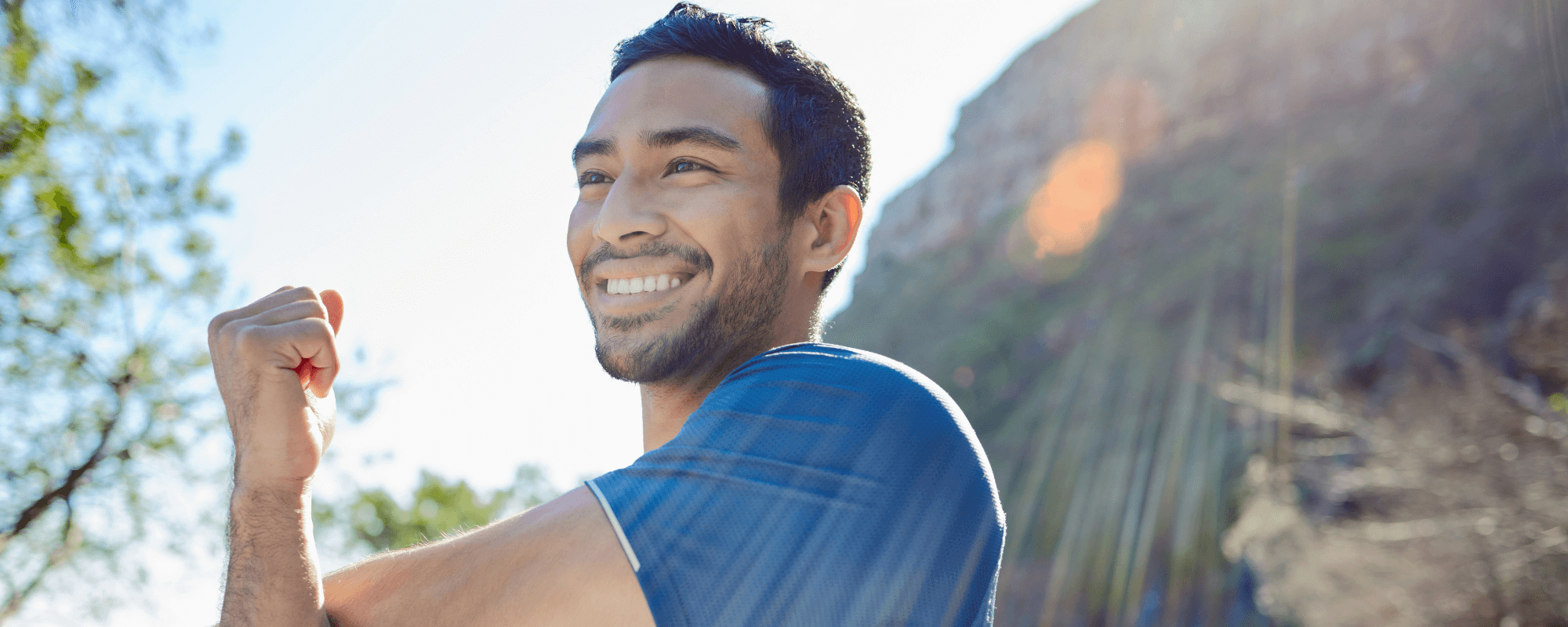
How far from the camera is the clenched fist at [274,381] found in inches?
45.2

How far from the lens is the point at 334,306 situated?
57.0 inches

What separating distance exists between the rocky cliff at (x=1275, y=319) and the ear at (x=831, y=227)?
89 centimetres

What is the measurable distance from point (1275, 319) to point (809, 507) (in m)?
31.7

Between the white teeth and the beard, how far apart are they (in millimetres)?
51

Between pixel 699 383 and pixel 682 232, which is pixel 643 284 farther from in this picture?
pixel 699 383

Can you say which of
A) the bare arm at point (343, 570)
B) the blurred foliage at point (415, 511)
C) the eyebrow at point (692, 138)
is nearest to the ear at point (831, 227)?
the eyebrow at point (692, 138)

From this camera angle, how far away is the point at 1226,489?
2106 cm

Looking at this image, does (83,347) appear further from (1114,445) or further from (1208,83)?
(1208,83)

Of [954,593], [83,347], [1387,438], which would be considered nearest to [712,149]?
[954,593]

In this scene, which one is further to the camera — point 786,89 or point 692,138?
point 786,89

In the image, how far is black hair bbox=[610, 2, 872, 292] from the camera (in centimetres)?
198

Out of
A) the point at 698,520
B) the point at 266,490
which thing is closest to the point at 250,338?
the point at 266,490

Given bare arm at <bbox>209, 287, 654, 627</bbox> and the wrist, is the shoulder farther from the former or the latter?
the wrist

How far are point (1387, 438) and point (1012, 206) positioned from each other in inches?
A: 2001
